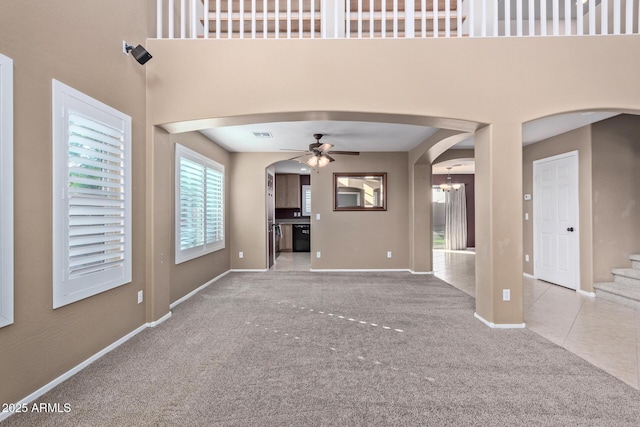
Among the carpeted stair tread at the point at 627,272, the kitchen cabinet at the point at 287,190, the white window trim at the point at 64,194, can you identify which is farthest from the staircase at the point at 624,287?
the kitchen cabinet at the point at 287,190

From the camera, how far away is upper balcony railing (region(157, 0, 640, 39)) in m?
3.12

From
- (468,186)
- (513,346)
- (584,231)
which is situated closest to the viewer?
(513,346)

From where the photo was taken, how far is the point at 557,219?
508 centimetres

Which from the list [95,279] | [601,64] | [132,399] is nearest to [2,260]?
[95,279]

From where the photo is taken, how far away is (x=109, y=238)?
8.50 ft

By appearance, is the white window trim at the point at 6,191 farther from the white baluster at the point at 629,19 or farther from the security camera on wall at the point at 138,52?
the white baluster at the point at 629,19

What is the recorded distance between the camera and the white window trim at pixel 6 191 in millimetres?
1729

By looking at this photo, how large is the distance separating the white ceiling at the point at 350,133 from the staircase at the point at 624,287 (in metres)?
2.11

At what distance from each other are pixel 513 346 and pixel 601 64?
9.38 ft

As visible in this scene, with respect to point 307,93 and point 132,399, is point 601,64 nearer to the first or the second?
point 307,93

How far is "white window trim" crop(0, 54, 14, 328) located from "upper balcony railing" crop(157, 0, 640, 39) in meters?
1.75

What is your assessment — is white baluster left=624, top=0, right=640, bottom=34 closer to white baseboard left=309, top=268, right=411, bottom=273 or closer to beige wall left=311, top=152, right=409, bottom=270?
beige wall left=311, top=152, right=409, bottom=270

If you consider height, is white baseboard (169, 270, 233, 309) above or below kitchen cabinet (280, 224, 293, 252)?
below

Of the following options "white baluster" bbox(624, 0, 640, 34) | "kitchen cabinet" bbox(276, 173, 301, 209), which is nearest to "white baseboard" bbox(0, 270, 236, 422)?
"white baluster" bbox(624, 0, 640, 34)
